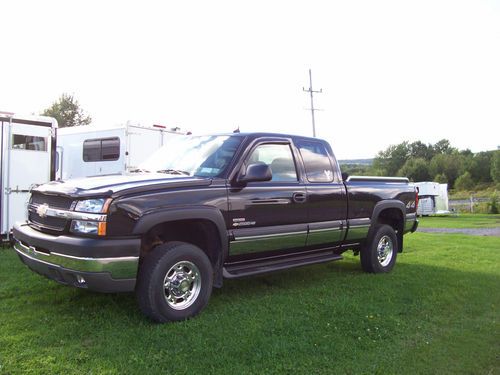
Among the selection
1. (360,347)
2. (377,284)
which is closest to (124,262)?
(360,347)

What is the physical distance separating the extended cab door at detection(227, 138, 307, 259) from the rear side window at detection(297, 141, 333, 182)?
0.71ft

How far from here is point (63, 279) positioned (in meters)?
4.36

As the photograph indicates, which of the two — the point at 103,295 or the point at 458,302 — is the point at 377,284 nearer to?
the point at 458,302

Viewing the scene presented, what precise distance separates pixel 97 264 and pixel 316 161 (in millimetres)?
3303

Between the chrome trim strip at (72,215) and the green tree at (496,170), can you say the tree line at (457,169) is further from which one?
the chrome trim strip at (72,215)

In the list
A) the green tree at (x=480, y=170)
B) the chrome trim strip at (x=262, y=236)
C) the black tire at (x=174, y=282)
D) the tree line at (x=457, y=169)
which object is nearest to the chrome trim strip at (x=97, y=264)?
the black tire at (x=174, y=282)

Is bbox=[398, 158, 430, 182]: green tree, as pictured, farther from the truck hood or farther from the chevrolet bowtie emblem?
the chevrolet bowtie emblem

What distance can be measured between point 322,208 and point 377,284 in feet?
4.58

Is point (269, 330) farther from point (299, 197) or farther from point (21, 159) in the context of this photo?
point (21, 159)

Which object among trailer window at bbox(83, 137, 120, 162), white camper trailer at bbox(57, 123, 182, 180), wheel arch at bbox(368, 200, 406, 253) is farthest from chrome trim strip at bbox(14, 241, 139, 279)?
trailer window at bbox(83, 137, 120, 162)

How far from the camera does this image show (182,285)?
186 inches

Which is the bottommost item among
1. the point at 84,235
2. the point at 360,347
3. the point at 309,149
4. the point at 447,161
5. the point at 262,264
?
the point at 360,347

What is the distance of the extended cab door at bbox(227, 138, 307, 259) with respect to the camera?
16.9ft

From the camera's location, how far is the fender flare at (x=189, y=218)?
4352mm
